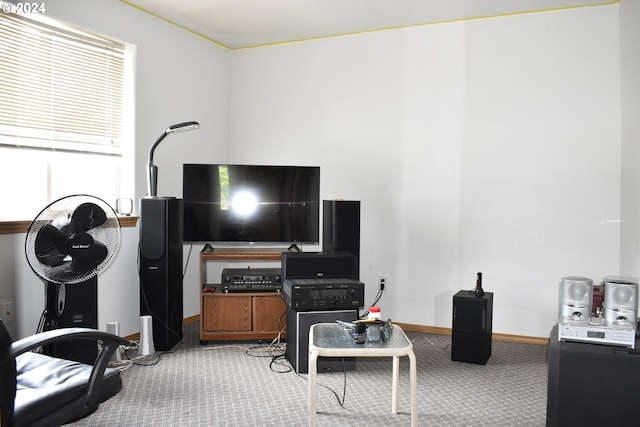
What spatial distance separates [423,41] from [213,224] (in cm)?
243

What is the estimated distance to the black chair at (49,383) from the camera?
167 cm

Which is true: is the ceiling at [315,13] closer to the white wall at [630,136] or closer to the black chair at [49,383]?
the white wall at [630,136]

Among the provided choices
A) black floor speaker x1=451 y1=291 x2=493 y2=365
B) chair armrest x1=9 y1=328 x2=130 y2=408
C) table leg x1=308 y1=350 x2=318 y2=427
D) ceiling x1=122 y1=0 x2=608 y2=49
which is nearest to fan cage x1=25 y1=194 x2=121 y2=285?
chair armrest x1=9 y1=328 x2=130 y2=408

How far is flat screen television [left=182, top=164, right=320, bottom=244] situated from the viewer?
170 inches

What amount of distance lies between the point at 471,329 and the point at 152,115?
121 inches

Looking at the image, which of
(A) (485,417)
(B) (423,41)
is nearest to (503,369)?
(A) (485,417)

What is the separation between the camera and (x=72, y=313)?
10.3 ft

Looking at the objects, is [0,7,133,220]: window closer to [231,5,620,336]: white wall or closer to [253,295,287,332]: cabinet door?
[253,295,287,332]: cabinet door

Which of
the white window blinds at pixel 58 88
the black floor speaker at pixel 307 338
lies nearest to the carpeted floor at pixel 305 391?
the black floor speaker at pixel 307 338

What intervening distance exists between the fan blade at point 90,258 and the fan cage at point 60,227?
0.01 m

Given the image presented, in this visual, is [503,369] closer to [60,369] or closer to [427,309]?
[427,309]

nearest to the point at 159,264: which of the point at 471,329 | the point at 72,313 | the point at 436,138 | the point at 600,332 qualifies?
the point at 72,313

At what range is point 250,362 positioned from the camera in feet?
12.4

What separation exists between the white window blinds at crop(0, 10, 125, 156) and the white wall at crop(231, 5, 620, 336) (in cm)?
159
